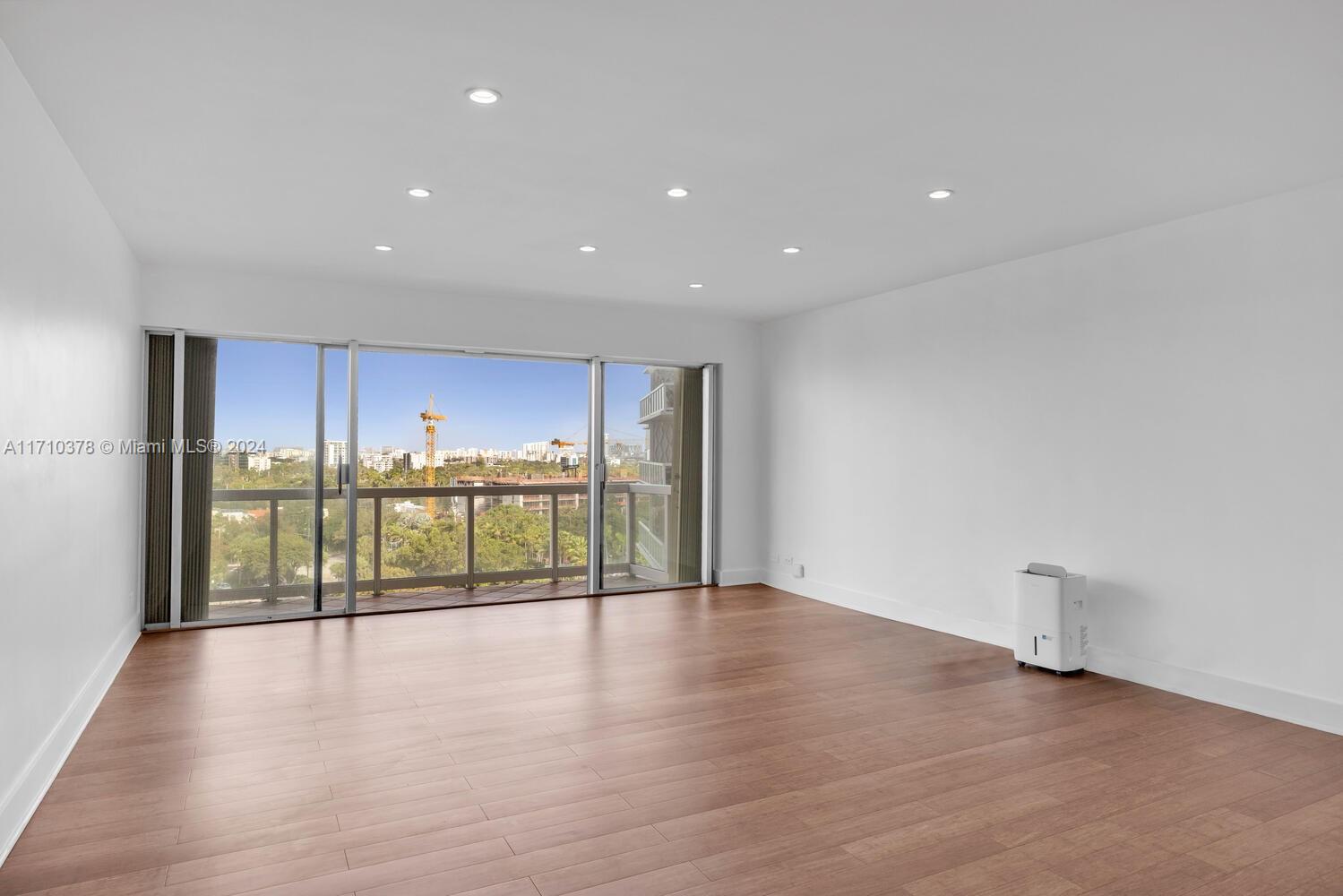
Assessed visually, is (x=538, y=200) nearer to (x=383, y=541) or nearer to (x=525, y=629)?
(x=525, y=629)

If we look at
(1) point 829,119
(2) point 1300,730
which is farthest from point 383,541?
(2) point 1300,730

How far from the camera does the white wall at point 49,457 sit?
2619 mm

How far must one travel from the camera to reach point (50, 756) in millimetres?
3090

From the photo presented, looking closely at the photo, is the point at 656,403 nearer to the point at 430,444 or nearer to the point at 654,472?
the point at 654,472

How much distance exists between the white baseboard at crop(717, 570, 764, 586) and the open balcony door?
0.14 metres

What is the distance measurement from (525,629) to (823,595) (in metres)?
2.59

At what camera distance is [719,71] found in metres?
2.71

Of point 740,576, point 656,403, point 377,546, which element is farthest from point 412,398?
point 740,576

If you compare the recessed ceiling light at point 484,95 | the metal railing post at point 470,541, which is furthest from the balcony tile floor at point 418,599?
the recessed ceiling light at point 484,95

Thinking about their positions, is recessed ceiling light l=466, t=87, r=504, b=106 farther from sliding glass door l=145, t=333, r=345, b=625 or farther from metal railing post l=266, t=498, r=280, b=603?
metal railing post l=266, t=498, r=280, b=603

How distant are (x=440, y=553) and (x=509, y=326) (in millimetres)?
2145

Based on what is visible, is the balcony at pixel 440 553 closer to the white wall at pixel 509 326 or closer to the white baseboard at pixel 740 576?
the white baseboard at pixel 740 576

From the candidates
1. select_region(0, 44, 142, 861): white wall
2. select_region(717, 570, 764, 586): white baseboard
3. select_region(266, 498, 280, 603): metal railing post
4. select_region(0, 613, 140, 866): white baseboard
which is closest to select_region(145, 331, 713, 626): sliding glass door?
select_region(266, 498, 280, 603): metal railing post

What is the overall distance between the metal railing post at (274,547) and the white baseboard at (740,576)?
3.72 m
